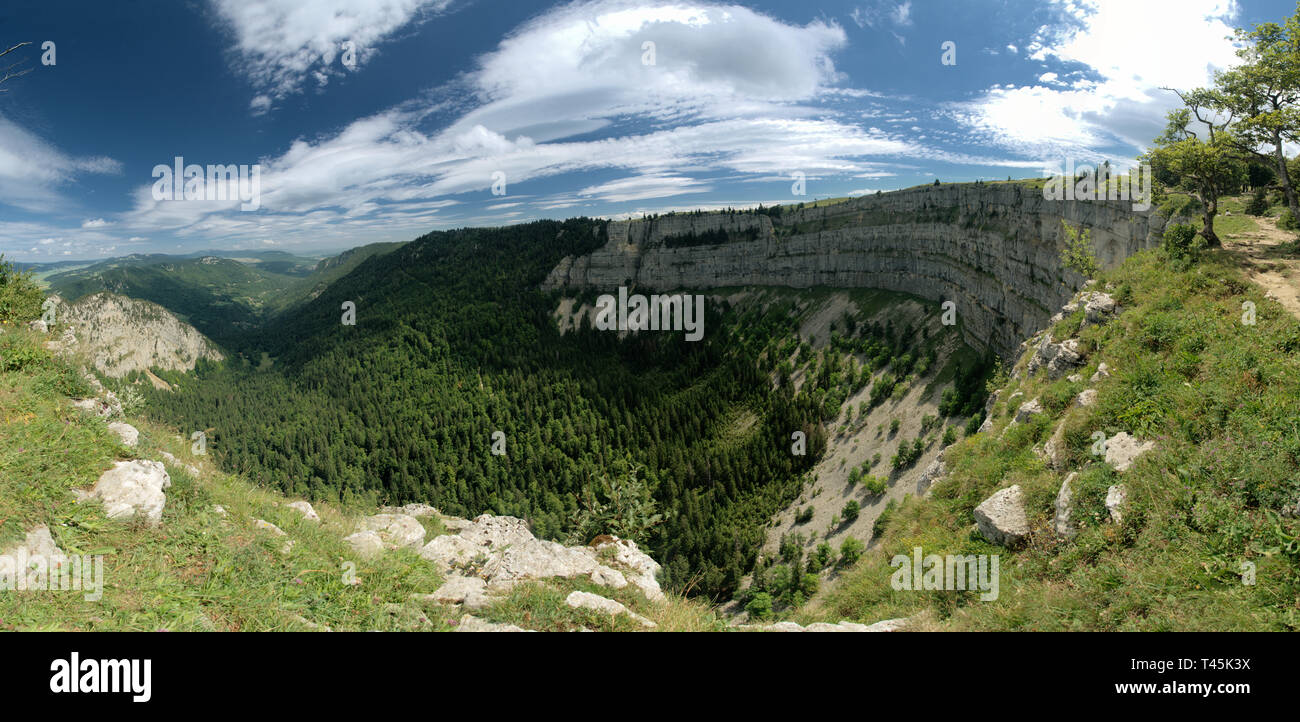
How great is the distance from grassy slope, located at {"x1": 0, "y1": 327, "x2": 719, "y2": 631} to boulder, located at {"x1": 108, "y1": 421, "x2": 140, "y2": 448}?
44cm

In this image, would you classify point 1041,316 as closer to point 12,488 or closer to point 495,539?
point 495,539

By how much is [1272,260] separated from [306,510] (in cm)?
3729

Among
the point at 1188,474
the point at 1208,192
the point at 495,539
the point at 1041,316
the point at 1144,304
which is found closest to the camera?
the point at 1188,474

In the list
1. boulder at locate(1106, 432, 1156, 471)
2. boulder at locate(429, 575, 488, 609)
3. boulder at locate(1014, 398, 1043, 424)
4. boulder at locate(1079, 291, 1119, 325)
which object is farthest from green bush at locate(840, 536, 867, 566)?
boulder at locate(429, 575, 488, 609)

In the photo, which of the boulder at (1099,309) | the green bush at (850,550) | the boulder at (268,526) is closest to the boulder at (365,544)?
the boulder at (268,526)

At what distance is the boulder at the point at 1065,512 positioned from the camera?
35.0ft

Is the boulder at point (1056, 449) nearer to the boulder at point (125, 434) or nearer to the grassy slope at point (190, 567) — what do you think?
the grassy slope at point (190, 567)

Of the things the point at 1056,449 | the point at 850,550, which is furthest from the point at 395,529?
the point at 850,550

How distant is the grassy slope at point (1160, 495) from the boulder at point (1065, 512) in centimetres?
22

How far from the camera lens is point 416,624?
8047 millimetres

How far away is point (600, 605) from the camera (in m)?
9.32

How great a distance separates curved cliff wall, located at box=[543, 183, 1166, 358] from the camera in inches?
1714
